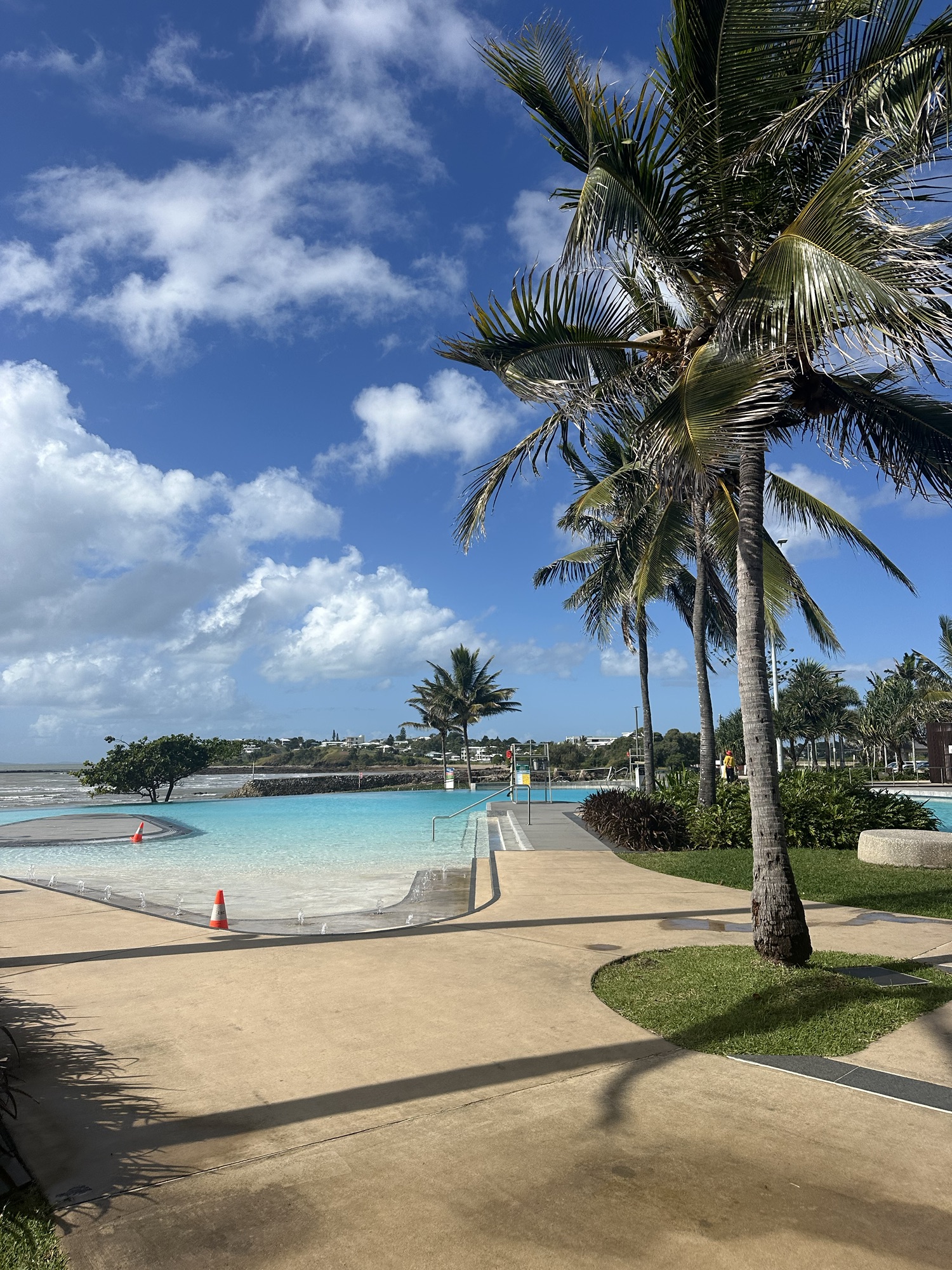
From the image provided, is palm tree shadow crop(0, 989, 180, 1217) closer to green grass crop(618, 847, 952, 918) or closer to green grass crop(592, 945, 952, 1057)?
green grass crop(592, 945, 952, 1057)

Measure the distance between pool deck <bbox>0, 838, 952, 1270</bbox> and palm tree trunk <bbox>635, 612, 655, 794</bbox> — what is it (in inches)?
548

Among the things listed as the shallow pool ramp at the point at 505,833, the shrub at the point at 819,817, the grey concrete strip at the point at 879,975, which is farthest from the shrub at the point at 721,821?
the grey concrete strip at the point at 879,975

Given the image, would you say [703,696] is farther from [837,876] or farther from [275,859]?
[275,859]

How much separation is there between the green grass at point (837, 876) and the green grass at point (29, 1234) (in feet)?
30.8

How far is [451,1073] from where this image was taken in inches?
181

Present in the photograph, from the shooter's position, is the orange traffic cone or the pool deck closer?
the pool deck

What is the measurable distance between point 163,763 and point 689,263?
3416 centimetres

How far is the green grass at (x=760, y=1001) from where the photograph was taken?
204 inches

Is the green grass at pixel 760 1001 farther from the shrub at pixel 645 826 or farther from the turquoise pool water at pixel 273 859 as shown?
the shrub at pixel 645 826

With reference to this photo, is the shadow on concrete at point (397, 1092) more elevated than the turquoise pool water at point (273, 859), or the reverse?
the shadow on concrete at point (397, 1092)

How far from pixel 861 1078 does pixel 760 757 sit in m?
2.71

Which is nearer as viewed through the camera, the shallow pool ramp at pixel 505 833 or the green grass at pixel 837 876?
the green grass at pixel 837 876

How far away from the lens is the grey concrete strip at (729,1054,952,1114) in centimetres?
429

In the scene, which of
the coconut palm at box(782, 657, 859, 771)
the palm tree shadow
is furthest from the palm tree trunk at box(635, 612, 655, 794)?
the coconut palm at box(782, 657, 859, 771)
